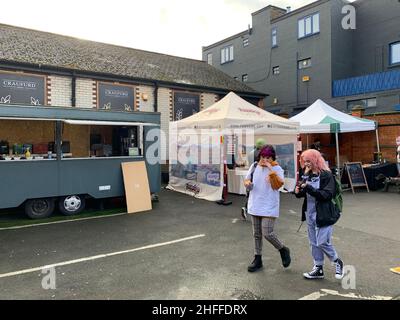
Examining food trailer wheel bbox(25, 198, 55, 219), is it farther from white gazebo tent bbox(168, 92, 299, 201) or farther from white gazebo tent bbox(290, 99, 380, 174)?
white gazebo tent bbox(290, 99, 380, 174)

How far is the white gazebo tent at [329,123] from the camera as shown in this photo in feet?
39.6

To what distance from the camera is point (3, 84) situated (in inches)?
473

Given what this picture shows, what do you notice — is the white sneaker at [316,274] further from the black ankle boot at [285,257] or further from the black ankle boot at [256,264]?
the black ankle boot at [256,264]

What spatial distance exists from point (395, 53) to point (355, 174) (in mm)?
12231

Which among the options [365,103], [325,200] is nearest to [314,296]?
[325,200]

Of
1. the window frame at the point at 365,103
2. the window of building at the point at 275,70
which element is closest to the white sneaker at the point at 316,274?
the window frame at the point at 365,103

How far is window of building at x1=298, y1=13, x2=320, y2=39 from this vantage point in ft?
69.5

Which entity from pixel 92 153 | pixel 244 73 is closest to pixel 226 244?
pixel 92 153

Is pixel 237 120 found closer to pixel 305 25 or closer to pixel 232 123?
pixel 232 123

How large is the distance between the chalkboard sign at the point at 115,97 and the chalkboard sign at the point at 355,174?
361 inches

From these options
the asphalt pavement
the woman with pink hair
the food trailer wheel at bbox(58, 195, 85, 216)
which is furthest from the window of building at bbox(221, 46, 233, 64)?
the woman with pink hair

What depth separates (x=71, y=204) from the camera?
8.07 metres
